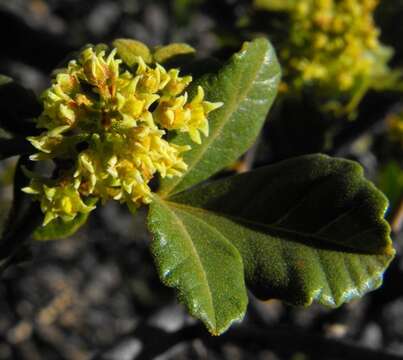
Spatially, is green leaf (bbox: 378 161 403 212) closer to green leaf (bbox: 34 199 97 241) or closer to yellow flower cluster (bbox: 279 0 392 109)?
yellow flower cluster (bbox: 279 0 392 109)

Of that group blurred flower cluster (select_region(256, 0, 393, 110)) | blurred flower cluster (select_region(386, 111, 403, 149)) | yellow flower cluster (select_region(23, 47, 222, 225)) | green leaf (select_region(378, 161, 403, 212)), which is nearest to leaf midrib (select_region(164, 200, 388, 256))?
yellow flower cluster (select_region(23, 47, 222, 225))

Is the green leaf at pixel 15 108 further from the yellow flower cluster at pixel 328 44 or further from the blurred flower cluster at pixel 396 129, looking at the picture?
the blurred flower cluster at pixel 396 129

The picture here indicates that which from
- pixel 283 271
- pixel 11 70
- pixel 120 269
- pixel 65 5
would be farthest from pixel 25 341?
pixel 283 271

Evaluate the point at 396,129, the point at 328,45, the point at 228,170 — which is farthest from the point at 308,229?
the point at 396,129

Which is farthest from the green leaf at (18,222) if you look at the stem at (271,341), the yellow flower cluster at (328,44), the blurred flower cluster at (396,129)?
the blurred flower cluster at (396,129)

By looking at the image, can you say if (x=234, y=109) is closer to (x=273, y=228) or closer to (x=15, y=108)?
(x=273, y=228)

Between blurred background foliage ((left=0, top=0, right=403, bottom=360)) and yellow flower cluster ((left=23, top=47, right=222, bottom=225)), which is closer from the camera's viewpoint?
yellow flower cluster ((left=23, top=47, right=222, bottom=225))

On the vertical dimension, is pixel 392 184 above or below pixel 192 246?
below

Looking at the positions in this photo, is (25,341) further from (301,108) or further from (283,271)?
(283,271)
